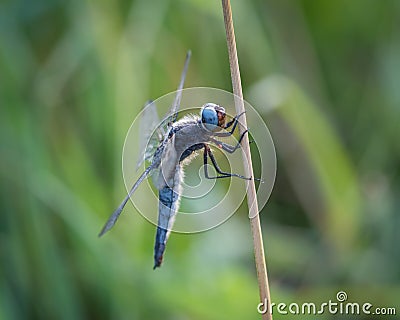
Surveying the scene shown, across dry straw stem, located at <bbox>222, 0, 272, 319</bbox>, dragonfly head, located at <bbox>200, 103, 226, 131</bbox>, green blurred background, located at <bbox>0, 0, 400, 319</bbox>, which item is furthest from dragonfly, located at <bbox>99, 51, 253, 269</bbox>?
green blurred background, located at <bbox>0, 0, 400, 319</bbox>

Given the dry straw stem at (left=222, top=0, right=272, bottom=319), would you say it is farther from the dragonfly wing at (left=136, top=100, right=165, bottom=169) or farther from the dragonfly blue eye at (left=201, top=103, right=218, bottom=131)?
the dragonfly wing at (left=136, top=100, right=165, bottom=169)

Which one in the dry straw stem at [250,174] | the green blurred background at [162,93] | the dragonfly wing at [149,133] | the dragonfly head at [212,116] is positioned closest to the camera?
the dry straw stem at [250,174]

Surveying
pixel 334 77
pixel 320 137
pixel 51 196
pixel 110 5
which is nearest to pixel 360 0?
pixel 334 77

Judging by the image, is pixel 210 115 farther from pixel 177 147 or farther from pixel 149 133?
pixel 149 133

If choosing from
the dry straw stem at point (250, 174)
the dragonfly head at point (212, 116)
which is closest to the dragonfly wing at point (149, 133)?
the dragonfly head at point (212, 116)

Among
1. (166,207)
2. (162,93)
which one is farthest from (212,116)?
(162,93)

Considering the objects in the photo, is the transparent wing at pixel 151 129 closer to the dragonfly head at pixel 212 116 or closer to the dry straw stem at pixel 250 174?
the dragonfly head at pixel 212 116
